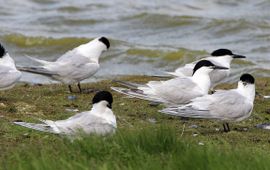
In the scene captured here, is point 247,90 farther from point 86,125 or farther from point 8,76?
point 8,76

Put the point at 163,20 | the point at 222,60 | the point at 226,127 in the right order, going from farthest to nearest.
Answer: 1. the point at 163,20
2. the point at 222,60
3. the point at 226,127

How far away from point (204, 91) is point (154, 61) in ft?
23.9

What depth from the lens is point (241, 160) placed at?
535 cm

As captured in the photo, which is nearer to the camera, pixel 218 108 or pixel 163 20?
pixel 218 108

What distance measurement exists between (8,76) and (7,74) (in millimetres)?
56

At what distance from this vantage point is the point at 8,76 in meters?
9.28

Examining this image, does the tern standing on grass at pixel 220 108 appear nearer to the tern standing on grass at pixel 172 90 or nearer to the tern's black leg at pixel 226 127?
the tern's black leg at pixel 226 127

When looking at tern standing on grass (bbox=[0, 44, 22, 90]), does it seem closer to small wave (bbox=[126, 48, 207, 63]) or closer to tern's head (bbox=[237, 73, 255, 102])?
tern's head (bbox=[237, 73, 255, 102])

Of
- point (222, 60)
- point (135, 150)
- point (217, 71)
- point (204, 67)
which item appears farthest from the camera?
point (222, 60)

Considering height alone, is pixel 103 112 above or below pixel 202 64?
above

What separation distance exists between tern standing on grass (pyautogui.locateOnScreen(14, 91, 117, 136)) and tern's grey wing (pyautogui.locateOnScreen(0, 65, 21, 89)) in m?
2.25

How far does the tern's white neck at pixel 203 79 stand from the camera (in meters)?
9.20

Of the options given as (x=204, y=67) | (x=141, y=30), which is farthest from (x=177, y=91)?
(x=141, y=30)

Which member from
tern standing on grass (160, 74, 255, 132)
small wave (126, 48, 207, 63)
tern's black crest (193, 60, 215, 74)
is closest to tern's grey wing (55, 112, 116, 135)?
tern standing on grass (160, 74, 255, 132)
